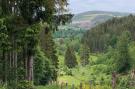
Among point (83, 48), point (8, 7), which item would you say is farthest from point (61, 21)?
point (83, 48)

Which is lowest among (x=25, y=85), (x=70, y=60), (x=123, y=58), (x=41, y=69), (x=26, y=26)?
(x=70, y=60)

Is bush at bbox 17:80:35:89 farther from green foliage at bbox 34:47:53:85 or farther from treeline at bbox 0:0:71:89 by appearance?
green foliage at bbox 34:47:53:85

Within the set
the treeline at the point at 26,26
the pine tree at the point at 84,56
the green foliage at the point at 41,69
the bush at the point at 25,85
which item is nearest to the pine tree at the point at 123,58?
the green foliage at the point at 41,69

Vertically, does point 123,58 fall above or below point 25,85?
below

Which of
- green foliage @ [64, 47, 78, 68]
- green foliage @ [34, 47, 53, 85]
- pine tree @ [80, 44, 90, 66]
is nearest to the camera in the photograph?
green foliage @ [34, 47, 53, 85]

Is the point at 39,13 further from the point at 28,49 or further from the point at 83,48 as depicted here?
the point at 83,48

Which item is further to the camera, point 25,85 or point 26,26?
point 26,26

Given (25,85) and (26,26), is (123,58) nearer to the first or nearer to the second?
(26,26)

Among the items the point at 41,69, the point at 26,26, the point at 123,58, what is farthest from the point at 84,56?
the point at 26,26

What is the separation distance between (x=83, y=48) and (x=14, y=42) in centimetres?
14198

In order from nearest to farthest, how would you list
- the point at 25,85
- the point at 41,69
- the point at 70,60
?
the point at 25,85
the point at 41,69
the point at 70,60

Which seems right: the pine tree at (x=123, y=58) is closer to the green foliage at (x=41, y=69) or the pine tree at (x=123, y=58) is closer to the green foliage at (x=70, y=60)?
the green foliage at (x=70, y=60)

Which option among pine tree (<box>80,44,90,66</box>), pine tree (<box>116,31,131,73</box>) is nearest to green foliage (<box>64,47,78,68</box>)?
pine tree (<box>80,44,90,66</box>)

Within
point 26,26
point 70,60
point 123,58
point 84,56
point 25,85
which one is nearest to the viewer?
point 25,85
